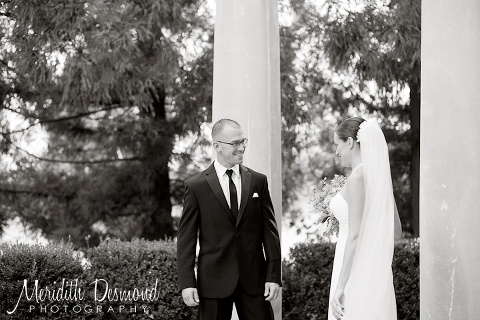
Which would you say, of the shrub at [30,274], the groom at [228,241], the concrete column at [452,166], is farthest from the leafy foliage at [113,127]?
the concrete column at [452,166]

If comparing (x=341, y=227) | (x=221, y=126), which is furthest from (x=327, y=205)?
(x=221, y=126)

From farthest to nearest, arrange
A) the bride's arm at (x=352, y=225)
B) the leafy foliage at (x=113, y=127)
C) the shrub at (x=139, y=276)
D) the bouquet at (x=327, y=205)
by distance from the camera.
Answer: the leafy foliage at (x=113, y=127) < the shrub at (x=139, y=276) < the bouquet at (x=327, y=205) < the bride's arm at (x=352, y=225)

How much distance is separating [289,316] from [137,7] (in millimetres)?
5910

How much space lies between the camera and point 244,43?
6.83m

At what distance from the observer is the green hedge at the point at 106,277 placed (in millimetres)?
7242

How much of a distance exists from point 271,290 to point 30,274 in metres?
3.35

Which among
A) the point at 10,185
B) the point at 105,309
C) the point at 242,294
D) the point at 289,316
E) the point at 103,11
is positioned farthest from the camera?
the point at 10,185

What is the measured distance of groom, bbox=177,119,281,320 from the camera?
501 cm

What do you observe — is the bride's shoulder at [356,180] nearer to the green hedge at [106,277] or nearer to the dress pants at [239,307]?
the dress pants at [239,307]

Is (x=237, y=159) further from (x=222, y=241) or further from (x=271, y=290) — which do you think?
(x=271, y=290)

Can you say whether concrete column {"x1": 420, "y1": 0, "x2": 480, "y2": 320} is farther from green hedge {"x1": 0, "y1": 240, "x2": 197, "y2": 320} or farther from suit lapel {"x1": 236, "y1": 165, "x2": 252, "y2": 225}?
green hedge {"x1": 0, "y1": 240, "x2": 197, "y2": 320}

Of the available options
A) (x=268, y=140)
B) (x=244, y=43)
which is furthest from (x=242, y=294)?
(x=244, y=43)

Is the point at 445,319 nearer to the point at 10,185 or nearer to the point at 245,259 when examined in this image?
the point at 245,259

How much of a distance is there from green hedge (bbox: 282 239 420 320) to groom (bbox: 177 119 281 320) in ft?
10.6
